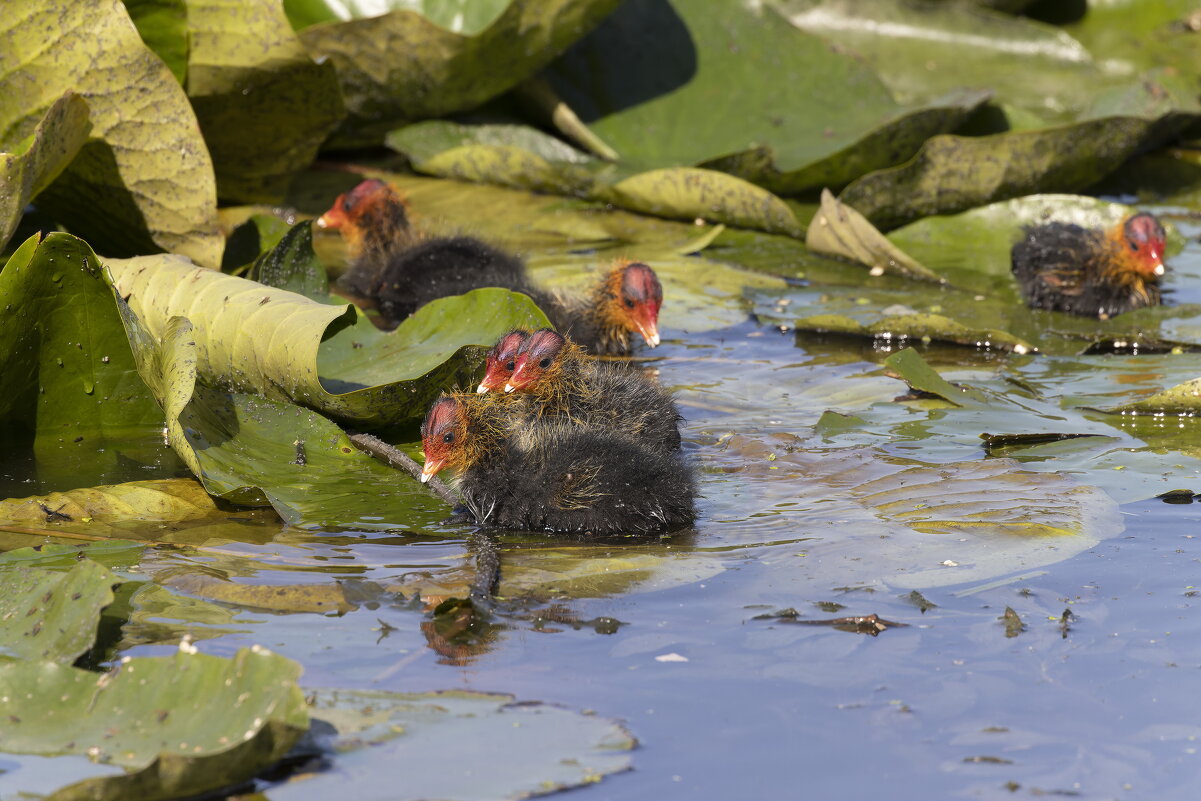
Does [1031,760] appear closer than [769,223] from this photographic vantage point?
Yes

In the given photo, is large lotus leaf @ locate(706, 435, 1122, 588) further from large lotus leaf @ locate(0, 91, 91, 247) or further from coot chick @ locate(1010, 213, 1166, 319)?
coot chick @ locate(1010, 213, 1166, 319)

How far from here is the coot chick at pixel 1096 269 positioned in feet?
19.1

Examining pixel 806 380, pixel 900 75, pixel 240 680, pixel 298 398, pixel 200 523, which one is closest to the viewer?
pixel 240 680

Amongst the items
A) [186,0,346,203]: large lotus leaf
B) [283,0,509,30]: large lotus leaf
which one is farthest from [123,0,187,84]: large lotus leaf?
[283,0,509,30]: large lotus leaf

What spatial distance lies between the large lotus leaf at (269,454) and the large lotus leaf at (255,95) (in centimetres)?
201

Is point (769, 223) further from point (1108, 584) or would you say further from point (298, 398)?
point (1108, 584)

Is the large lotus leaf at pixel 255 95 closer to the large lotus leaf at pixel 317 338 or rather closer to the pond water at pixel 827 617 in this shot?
the large lotus leaf at pixel 317 338

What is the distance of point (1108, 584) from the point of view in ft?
9.68

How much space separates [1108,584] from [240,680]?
1.88 m

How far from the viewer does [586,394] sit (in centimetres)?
406

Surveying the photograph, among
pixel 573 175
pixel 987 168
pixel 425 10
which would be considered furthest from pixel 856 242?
pixel 425 10

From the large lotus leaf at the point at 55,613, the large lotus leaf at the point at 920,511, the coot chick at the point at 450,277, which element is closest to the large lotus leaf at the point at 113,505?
the large lotus leaf at the point at 55,613

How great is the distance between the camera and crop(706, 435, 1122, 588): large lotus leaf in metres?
3.04

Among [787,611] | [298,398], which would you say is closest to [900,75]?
[298,398]
